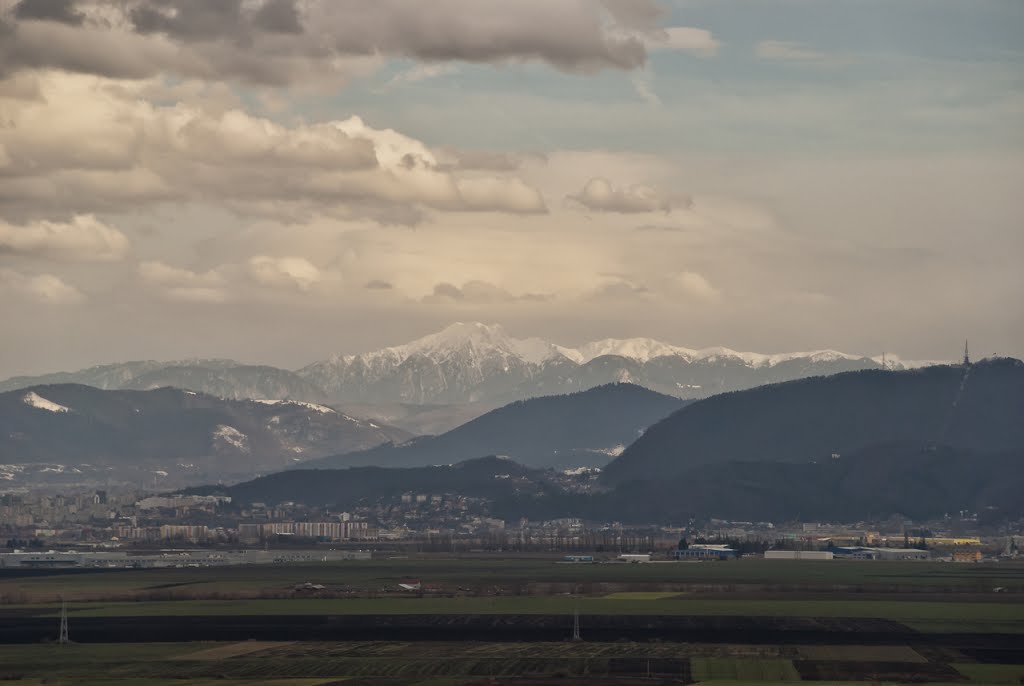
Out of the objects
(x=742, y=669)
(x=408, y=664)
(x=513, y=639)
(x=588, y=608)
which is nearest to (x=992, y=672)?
(x=742, y=669)

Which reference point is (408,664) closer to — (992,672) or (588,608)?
(992,672)

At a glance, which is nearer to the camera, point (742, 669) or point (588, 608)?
point (742, 669)

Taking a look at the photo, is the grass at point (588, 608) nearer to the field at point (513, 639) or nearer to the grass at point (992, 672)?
the field at point (513, 639)

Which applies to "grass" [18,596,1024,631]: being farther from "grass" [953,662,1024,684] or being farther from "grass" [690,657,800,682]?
"grass" [690,657,800,682]

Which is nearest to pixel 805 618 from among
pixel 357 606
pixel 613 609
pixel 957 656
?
pixel 613 609

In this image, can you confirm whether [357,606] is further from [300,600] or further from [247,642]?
[247,642]

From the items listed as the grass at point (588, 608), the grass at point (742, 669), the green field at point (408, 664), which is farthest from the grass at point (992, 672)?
the grass at point (588, 608)

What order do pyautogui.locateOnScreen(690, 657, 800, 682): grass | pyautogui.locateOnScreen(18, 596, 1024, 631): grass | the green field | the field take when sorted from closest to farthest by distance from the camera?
the green field, pyautogui.locateOnScreen(690, 657, 800, 682): grass, the field, pyautogui.locateOnScreen(18, 596, 1024, 631): grass

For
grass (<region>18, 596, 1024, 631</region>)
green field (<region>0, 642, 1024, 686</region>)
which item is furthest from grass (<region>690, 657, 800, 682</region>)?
grass (<region>18, 596, 1024, 631</region>)

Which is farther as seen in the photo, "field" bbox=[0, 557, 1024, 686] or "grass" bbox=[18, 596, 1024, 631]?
"grass" bbox=[18, 596, 1024, 631]
